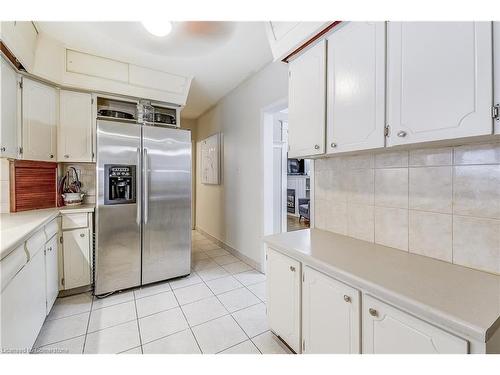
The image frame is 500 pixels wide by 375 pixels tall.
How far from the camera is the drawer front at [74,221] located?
7.52 feet

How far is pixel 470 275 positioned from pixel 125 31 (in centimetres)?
299

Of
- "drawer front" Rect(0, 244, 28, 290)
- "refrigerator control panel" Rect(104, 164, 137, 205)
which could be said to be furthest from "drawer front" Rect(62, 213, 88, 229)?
"drawer front" Rect(0, 244, 28, 290)

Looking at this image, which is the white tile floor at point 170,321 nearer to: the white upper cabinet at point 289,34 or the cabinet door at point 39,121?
the cabinet door at point 39,121

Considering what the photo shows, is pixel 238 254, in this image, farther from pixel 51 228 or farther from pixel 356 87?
pixel 356 87

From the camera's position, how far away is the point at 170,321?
78.0 inches

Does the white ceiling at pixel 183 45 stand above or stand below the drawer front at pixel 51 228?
above

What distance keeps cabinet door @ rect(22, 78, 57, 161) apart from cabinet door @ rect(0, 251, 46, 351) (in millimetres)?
1152

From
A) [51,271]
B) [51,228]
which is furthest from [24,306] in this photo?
[51,228]

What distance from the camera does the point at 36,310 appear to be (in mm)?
1623

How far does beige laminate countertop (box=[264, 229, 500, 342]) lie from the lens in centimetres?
77

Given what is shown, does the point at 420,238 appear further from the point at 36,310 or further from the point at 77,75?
the point at 77,75

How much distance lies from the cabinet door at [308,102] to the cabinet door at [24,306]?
1921 mm

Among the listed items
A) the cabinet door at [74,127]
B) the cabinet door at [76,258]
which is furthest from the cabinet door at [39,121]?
the cabinet door at [76,258]
